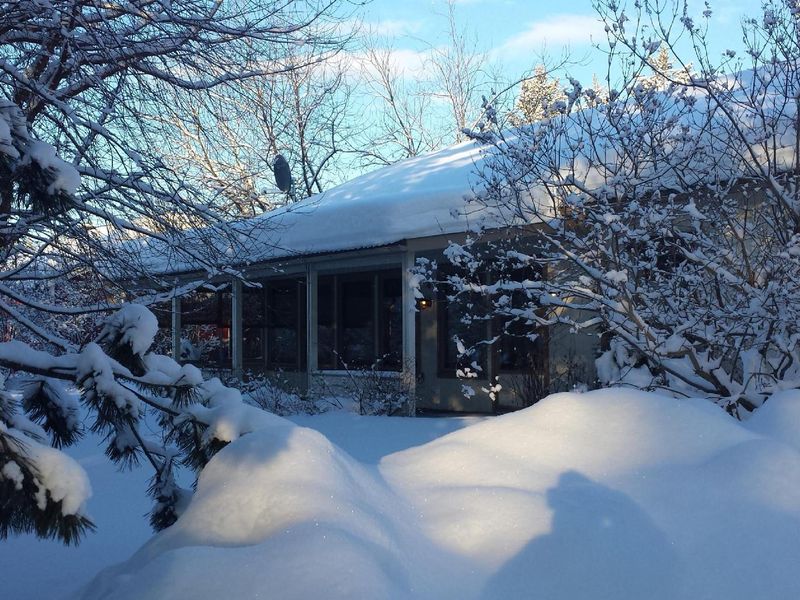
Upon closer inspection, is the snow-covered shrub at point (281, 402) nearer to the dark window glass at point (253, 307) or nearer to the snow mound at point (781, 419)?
the dark window glass at point (253, 307)

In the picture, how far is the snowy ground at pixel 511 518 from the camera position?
→ 214 centimetres

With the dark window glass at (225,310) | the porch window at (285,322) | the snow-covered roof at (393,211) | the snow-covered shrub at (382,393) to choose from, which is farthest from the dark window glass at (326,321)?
the dark window glass at (225,310)

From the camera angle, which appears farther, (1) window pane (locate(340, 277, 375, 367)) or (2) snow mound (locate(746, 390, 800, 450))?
(1) window pane (locate(340, 277, 375, 367))

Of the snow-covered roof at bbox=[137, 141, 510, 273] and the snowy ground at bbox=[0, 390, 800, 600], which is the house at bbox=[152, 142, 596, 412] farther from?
the snowy ground at bbox=[0, 390, 800, 600]

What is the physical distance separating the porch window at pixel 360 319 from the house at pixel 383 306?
2 cm

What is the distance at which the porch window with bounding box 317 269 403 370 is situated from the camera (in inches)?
536

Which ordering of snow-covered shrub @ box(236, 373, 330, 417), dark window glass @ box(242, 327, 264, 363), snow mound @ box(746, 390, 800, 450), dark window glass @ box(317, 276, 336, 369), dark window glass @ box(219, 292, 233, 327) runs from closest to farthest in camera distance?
snow mound @ box(746, 390, 800, 450), snow-covered shrub @ box(236, 373, 330, 417), dark window glass @ box(317, 276, 336, 369), dark window glass @ box(242, 327, 264, 363), dark window glass @ box(219, 292, 233, 327)

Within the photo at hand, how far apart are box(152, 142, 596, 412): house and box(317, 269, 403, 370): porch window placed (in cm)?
2

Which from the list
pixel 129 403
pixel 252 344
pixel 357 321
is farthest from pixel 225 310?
pixel 129 403

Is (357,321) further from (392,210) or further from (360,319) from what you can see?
(392,210)

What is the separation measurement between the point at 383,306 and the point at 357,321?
0.84 m

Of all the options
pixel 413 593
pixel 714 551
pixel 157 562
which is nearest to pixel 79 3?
pixel 157 562

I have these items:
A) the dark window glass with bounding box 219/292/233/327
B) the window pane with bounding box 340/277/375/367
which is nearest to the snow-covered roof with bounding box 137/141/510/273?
the window pane with bounding box 340/277/375/367

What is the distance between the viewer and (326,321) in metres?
14.6
